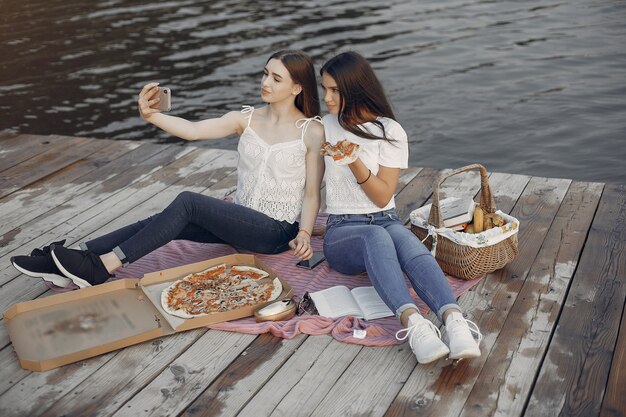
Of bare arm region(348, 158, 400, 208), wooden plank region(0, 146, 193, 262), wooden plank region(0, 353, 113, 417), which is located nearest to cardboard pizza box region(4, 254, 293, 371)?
wooden plank region(0, 353, 113, 417)

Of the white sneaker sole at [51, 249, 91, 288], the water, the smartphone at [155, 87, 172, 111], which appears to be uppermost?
the smartphone at [155, 87, 172, 111]

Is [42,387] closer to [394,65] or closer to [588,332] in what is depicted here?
[588,332]

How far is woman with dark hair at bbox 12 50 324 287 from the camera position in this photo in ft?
15.0

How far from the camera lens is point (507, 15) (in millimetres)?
13578

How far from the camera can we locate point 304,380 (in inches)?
149

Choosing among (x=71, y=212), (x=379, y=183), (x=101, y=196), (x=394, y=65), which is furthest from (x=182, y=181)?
(x=394, y=65)

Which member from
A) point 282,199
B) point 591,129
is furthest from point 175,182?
point 591,129

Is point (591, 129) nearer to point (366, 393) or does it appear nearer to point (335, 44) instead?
point (335, 44)

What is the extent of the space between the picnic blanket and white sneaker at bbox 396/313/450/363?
0.60 feet

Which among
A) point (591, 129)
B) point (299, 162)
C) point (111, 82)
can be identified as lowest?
point (591, 129)

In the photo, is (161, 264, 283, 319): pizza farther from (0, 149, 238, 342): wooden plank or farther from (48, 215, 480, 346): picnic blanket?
(0, 149, 238, 342): wooden plank

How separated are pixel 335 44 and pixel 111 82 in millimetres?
3274

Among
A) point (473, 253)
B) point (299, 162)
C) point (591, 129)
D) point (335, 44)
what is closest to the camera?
point (473, 253)

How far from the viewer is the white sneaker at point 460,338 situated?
12.3 ft
